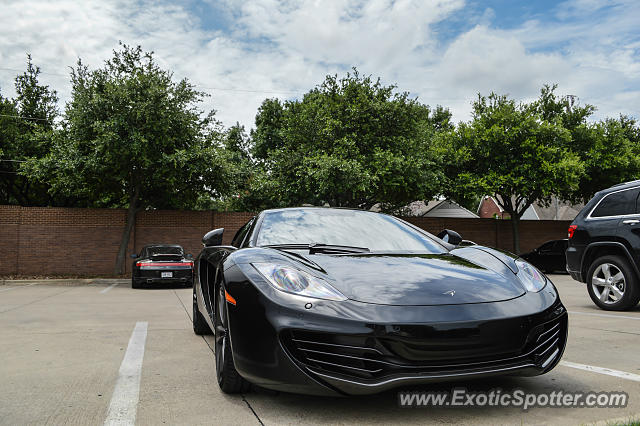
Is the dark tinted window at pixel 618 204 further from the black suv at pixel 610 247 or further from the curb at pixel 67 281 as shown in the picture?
the curb at pixel 67 281

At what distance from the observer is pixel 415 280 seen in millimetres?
3043

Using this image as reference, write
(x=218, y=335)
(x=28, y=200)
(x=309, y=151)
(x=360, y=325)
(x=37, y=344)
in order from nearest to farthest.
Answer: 1. (x=360, y=325)
2. (x=218, y=335)
3. (x=37, y=344)
4. (x=309, y=151)
5. (x=28, y=200)

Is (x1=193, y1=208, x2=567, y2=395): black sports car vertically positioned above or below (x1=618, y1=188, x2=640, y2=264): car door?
below

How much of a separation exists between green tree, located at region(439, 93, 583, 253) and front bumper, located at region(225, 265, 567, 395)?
70.1ft

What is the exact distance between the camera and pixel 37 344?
538 cm

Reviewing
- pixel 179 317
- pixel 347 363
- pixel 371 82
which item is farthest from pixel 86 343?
pixel 371 82

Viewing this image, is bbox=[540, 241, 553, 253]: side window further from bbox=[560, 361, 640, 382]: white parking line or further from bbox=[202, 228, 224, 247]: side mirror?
bbox=[202, 228, 224, 247]: side mirror

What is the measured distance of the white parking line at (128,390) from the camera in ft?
9.75

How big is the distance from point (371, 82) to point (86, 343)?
63.6 feet

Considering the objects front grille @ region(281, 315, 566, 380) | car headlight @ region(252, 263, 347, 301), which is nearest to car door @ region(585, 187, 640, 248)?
front grille @ region(281, 315, 566, 380)

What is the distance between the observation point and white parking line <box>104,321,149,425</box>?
2.97m

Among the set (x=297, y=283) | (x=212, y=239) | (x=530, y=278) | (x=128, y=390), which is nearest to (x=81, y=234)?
(x=212, y=239)

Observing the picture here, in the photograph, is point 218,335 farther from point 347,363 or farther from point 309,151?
point 309,151

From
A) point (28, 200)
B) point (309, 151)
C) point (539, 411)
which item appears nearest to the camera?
point (539, 411)
